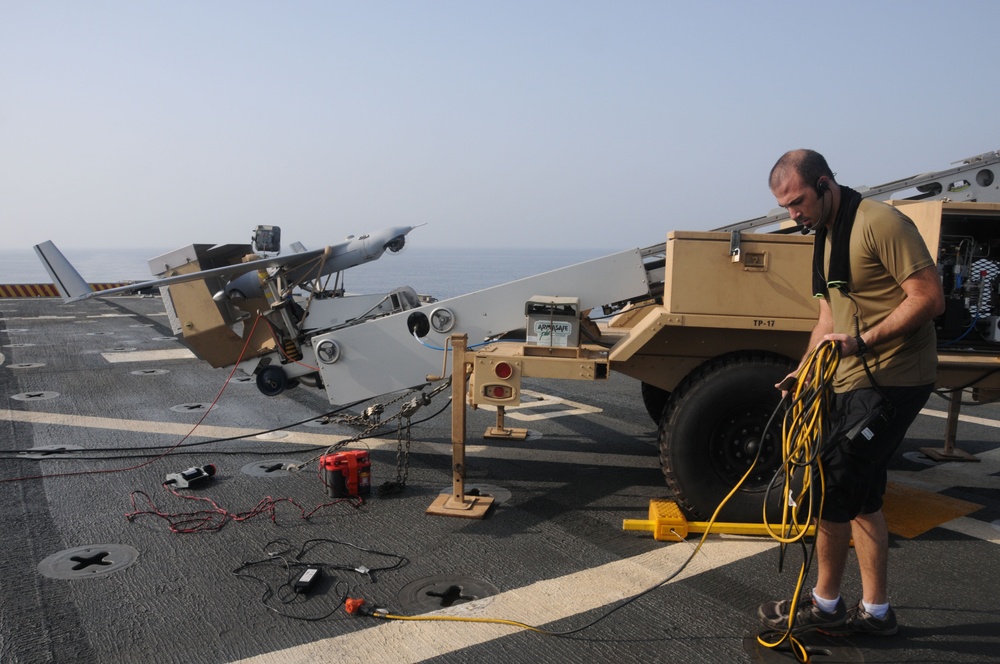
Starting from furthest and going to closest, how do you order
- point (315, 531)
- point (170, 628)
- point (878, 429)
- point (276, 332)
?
point (276, 332)
point (315, 531)
point (170, 628)
point (878, 429)

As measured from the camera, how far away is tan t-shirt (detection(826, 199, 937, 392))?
3023 millimetres

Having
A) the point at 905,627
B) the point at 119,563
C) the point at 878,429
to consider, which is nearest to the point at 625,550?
the point at 905,627

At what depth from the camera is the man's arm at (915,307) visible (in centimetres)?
296

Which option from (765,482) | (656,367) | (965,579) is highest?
(656,367)

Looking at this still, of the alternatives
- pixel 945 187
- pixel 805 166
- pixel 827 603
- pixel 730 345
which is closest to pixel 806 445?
pixel 827 603

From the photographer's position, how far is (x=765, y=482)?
189 inches

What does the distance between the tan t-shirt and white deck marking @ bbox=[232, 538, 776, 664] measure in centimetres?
156

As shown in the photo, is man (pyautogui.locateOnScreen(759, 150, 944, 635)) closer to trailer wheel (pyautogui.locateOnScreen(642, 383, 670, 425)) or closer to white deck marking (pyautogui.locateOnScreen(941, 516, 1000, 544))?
white deck marking (pyautogui.locateOnScreen(941, 516, 1000, 544))

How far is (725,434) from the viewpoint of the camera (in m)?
4.75

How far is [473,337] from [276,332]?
2076 millimetres

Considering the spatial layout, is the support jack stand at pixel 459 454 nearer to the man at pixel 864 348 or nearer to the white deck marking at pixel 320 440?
the white deck marking at pixel 320 440

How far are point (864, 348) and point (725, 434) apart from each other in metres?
1.78

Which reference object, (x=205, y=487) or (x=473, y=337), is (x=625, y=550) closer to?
(x=473, y=337)

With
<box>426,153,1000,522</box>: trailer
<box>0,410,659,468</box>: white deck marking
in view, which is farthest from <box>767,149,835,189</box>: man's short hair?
<box>0,410,659,468</box>: white deck marking
